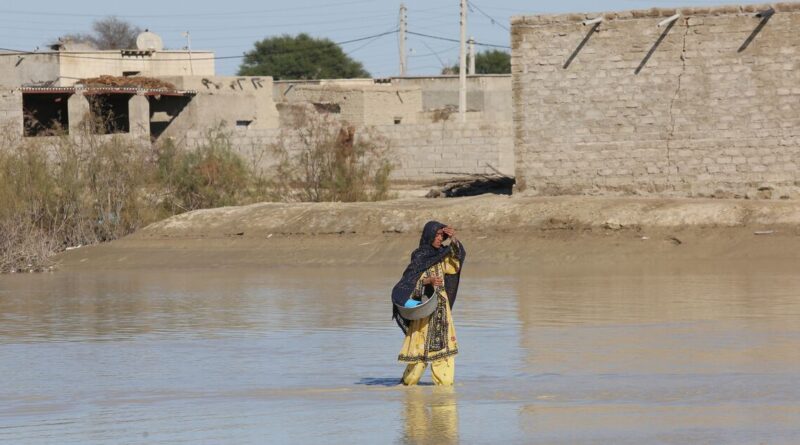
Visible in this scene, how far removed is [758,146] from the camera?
23.0 meters

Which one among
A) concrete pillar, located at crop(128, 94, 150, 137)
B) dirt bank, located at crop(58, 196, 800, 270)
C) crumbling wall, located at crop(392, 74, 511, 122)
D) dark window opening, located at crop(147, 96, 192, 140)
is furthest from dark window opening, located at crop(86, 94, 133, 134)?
crumbling wall, located at crop(392, 74, 511, 122)

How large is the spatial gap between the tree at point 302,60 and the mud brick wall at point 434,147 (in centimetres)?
5900

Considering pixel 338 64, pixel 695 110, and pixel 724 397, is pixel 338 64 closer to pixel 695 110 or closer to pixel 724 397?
pixel 695 110

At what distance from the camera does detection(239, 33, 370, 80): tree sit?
297ft

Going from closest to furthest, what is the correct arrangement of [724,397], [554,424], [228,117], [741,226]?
[554,424], [724,397], [741,226], [228,117]

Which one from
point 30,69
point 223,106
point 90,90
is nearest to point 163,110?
point 223,106

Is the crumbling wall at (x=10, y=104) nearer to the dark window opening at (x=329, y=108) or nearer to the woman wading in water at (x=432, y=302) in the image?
the dark window opening at (x=329, y=108)

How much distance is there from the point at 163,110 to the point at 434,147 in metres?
12.1

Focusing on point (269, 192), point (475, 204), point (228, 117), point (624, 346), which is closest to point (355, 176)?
point (269, 192)

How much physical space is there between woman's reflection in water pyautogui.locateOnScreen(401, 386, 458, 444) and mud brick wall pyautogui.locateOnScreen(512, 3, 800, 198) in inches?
565

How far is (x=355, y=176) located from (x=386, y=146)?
6.12 feet

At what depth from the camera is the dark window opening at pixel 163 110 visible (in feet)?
129

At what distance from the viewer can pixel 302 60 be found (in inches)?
3588

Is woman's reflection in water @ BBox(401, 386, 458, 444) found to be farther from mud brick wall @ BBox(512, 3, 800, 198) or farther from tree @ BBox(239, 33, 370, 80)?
tree @ BBox(239, 33, 370, 80)
